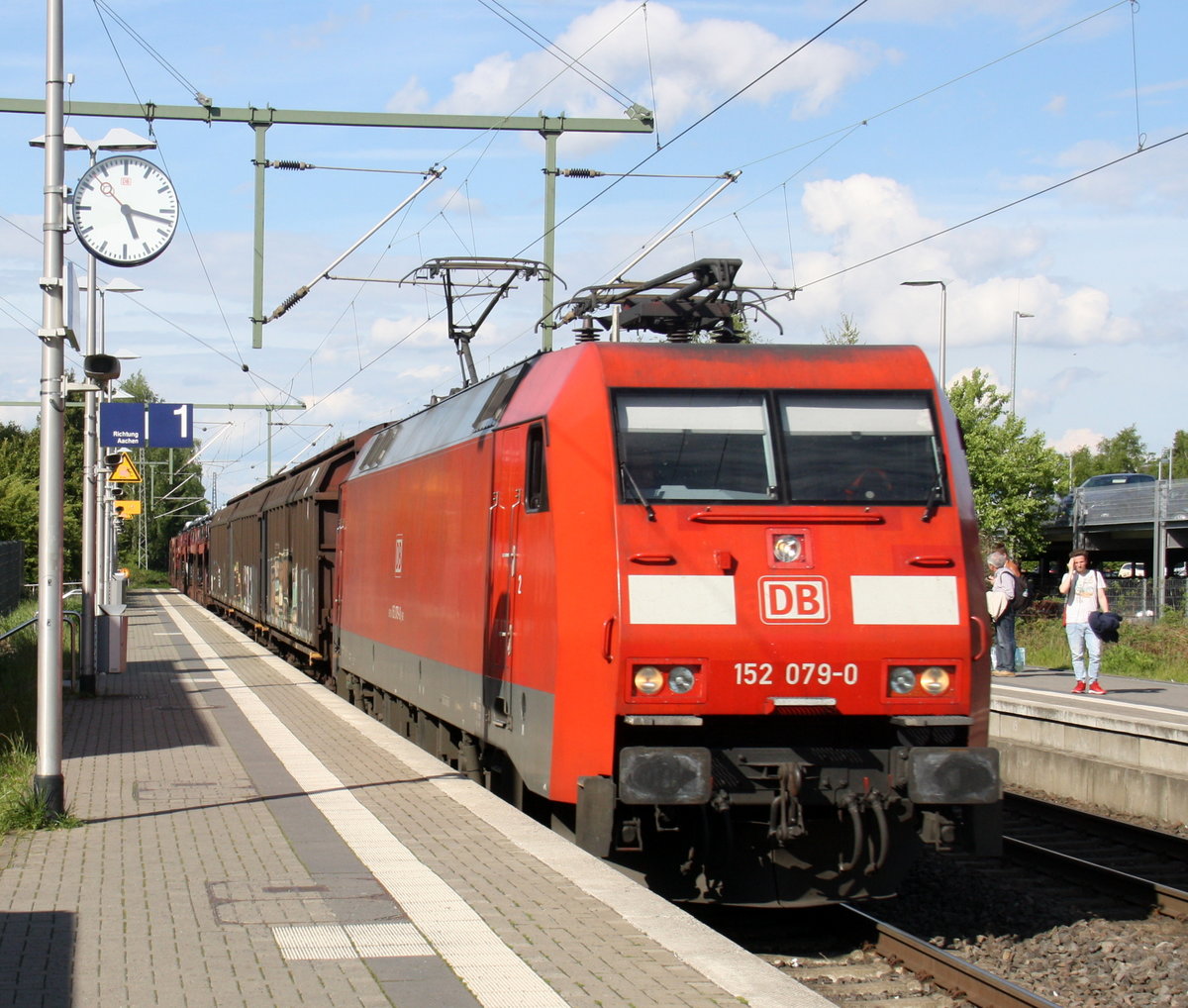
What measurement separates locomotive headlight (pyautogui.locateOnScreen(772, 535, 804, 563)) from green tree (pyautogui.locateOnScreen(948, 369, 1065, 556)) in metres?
33.2

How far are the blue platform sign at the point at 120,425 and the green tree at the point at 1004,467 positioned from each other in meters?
24.8

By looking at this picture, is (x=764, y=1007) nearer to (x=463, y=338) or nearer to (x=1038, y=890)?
(x=1038, y=890)

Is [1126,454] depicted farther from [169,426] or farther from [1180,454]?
[169,426]

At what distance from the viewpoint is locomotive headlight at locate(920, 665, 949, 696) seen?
7484 millimetres

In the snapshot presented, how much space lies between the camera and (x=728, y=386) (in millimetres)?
7926

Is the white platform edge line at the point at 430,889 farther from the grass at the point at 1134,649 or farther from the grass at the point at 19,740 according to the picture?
the grass at the point at 1134,649

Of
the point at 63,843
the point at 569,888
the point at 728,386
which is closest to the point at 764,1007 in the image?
the point at 569,888

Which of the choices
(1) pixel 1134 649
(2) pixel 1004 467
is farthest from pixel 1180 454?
(1) pixel 1134 649

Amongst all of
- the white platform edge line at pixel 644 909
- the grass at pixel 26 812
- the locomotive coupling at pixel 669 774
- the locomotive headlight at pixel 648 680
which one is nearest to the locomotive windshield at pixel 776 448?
the locomotive headlight at pixel 648 680

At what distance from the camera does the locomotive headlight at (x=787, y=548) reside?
7.48m

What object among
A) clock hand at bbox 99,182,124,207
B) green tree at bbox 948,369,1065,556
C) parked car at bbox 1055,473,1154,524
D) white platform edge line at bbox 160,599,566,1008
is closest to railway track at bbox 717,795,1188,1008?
white platform edge line at bbox 160,599,566,1008

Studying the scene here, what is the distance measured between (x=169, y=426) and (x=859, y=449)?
19697 mm

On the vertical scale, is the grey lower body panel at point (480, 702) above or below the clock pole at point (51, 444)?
below

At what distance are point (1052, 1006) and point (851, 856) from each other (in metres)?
1.34
